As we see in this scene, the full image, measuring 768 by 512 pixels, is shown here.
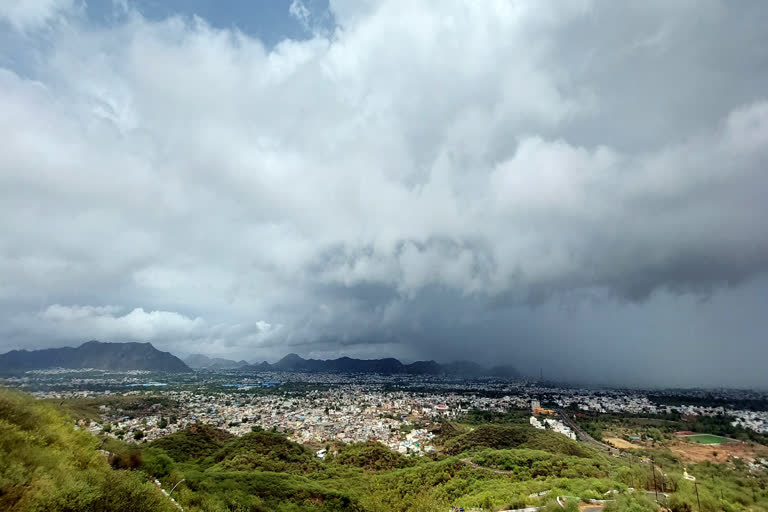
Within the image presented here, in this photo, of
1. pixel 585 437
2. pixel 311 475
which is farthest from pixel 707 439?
pixel 311 475

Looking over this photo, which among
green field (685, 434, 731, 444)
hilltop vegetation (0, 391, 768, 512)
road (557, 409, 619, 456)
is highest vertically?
hilltop vegetation (0, 391, 768, 512)

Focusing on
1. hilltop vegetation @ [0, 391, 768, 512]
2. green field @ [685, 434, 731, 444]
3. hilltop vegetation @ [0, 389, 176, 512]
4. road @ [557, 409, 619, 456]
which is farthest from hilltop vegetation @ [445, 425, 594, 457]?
hilltop vegetation @ [0, 389, 176, 512]

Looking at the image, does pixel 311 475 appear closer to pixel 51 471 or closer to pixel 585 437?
pixel 51 471

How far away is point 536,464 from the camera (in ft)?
115

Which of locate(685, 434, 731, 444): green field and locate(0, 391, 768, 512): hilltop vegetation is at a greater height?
locate(0, 391, 768, 512): hilltop vegetation

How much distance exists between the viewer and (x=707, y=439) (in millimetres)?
54188

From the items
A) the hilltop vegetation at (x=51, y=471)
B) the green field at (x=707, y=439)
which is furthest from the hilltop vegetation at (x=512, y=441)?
the hilltop vegetation at (x=51, y=471)

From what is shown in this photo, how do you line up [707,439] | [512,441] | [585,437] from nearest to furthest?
1. [512,441]
2. [707,439]
3. [585,437]

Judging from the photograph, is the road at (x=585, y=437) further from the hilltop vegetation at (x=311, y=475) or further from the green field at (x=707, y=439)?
the green field at (x=707, y=439)

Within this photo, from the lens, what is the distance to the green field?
173ft

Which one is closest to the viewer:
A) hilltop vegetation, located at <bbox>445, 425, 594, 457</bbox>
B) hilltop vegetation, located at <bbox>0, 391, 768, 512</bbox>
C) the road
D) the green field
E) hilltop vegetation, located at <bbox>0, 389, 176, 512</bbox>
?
hilltop vegetation, located at <bbox>0, 389, 176, 512</bbox>

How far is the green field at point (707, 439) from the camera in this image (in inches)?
2072

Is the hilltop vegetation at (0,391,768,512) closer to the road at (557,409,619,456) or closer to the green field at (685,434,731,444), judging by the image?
the road at (557,409,619,456)

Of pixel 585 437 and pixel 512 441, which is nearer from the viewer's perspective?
pixel 512 441
